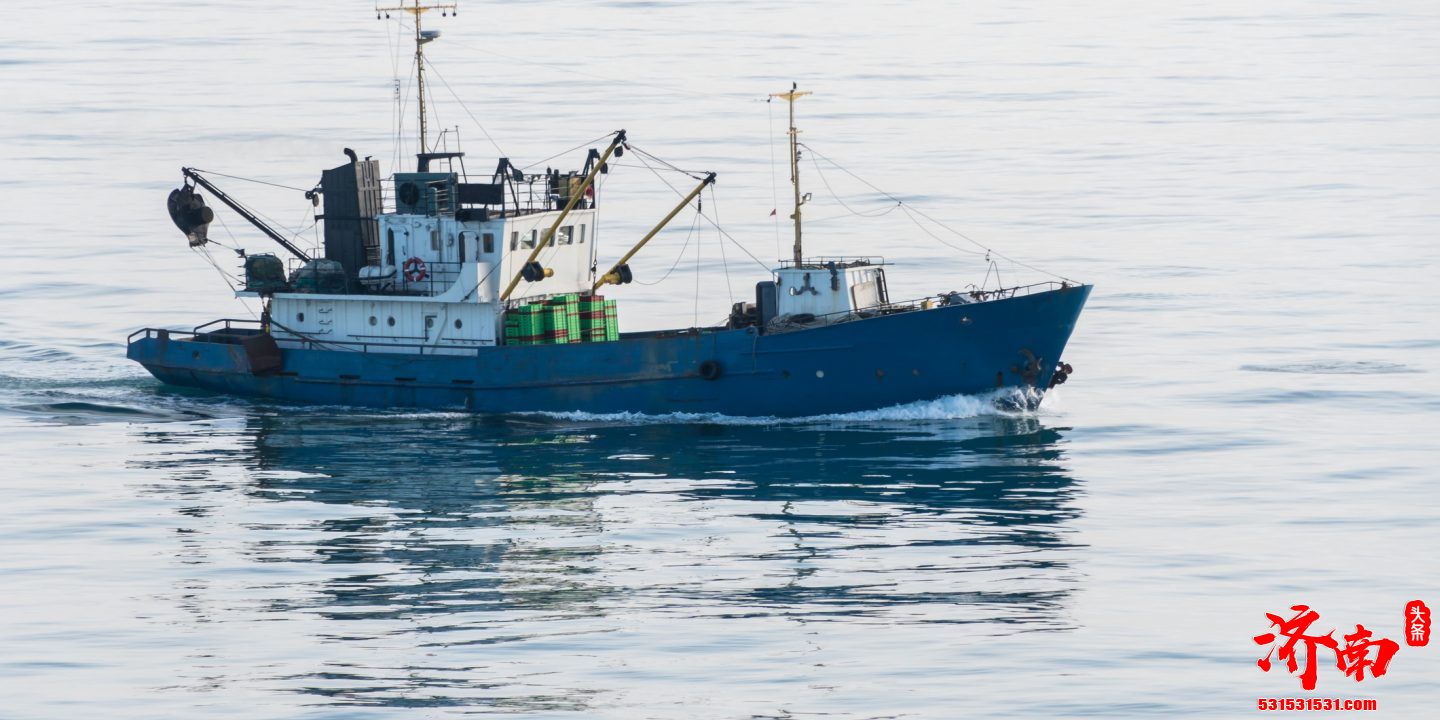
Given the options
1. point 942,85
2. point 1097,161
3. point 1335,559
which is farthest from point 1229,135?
point 1335,559

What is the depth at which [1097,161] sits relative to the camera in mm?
89562

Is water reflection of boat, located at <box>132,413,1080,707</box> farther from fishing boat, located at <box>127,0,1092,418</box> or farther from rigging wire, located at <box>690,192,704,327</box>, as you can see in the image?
rigging wire, located at <box>690,192,704,327</box>

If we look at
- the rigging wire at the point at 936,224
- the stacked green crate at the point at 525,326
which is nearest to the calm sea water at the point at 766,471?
the rigging wire at the point at 936,224

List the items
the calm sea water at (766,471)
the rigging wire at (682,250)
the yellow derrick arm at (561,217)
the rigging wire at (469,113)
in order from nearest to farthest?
1. the calm sea water at (766,471)
2. the yellow derrick arm at (561,217)
3. the rigging wire at (682,250)
4. the rigging wire at (469,113)

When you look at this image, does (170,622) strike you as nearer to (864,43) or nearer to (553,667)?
(553,667)

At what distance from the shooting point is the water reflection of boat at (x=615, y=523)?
101ft

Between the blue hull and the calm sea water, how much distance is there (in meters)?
0.75

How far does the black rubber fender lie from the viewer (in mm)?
47344

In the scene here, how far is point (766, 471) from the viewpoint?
41844 millimetres

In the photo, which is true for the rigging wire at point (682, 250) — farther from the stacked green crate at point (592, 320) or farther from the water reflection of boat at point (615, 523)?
the water reflection of boat at point (615, 523)

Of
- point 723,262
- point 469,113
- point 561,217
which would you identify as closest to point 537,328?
point 561,217

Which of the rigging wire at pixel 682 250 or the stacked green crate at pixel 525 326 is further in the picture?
the rigging wire at pixel 682 250

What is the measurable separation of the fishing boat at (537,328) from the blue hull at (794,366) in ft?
0.16

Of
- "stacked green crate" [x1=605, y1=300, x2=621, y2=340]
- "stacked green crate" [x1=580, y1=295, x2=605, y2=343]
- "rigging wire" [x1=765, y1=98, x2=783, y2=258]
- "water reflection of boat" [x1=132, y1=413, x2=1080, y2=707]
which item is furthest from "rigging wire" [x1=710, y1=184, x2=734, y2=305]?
"water reflection of boat" [x1=132, y1=413, x2=1080, y2=707]
